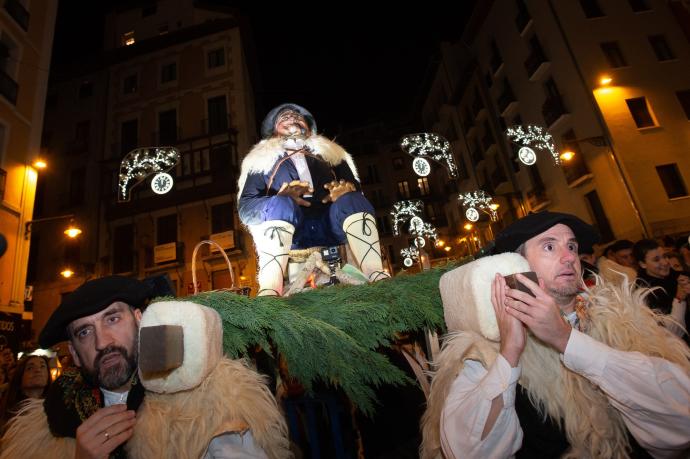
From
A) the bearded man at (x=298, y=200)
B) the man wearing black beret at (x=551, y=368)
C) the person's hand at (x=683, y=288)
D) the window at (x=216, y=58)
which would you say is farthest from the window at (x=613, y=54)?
the man wearing black beret at (x=551, y=368)

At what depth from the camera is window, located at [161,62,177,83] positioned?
24.0 m

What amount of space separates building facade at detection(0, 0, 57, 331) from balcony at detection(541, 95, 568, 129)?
72.3 feet

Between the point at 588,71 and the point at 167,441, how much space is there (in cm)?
2136

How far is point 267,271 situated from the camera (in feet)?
10.1

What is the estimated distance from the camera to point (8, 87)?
41.9 ft

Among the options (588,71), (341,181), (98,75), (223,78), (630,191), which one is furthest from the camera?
(98,75)

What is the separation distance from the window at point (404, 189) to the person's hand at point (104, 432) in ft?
124

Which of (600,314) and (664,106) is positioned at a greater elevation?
(664,106)

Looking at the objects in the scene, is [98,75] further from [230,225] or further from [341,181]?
[341,181]

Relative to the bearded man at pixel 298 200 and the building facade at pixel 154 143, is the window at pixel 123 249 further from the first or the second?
the bearded man at pixel 298 200

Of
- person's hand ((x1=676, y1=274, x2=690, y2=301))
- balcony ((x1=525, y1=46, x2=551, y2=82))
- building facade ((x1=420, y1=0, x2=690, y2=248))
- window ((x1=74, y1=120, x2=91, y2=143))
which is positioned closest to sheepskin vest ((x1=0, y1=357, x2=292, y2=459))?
person's hand ((x1=676, y1=274, x2=690, y2=301))

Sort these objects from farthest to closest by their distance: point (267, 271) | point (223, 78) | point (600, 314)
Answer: point (223, 78)
point (267, 271)
point (600, 314)

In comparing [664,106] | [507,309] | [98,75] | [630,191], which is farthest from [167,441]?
[98,75]

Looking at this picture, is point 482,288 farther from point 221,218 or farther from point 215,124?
point 215,124
